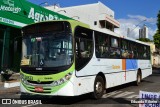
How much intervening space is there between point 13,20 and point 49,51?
1109 cm

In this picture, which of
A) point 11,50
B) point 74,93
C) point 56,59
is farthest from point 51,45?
point 11,50

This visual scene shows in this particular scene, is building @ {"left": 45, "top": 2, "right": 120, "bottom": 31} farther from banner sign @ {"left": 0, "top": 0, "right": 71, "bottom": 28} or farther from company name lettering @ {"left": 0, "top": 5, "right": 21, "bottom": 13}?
company name lettering @ {"left": 0, "top": 5, "right": 21, "bottom": 13}

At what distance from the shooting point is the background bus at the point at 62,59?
10.4m

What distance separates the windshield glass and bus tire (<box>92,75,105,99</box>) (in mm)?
2283

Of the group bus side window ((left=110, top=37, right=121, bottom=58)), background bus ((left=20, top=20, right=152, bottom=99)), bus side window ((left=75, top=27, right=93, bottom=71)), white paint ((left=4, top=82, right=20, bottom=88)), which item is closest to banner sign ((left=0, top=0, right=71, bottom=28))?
white paint ((left=4, top=82, right=20, bottom=88))

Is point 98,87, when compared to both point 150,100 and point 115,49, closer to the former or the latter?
point 115,49

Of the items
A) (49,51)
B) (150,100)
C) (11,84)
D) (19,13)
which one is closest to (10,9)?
(19,13)

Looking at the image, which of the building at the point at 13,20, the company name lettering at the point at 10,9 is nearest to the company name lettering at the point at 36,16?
the building at the point at 13,20

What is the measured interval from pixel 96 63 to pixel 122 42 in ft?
13.5

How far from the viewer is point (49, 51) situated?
10625 millimetres

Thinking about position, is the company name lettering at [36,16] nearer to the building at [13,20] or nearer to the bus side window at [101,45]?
the building at [13,20]

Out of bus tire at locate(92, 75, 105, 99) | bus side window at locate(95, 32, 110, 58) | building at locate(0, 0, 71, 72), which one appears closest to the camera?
bus tire at locate(92, 75, 105, 99)

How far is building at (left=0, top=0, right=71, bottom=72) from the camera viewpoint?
20234 mm

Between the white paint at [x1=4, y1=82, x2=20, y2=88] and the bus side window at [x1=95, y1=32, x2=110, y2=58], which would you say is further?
the white paint at [x1=4, y1=82, x2=20, y2=88]
